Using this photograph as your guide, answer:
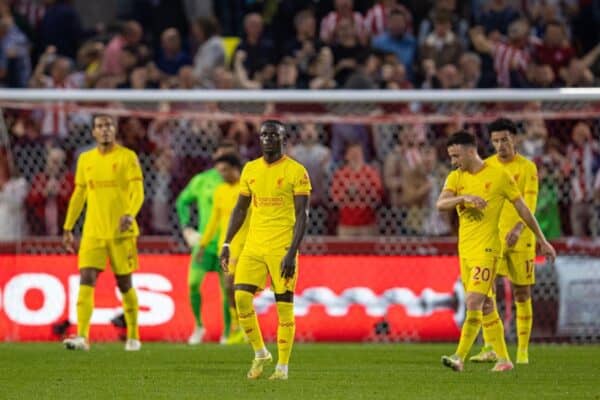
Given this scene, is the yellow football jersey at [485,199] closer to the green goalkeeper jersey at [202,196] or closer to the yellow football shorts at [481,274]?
the yellow football shorts at [481,274]

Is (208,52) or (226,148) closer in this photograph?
(226,148)

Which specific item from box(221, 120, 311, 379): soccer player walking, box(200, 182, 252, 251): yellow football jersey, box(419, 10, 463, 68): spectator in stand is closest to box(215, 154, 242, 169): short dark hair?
box(200, 182, 252, 251): yellow football jersey

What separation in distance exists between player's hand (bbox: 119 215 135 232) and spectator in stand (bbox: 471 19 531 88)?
24.0ft

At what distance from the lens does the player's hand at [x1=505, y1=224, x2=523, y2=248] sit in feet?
49.5

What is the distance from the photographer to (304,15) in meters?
22.8

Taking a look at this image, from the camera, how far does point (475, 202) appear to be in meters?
13.4

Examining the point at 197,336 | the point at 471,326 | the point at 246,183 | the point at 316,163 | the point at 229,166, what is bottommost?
the point at 197,336

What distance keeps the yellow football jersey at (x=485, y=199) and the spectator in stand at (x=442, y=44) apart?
8.35 metres

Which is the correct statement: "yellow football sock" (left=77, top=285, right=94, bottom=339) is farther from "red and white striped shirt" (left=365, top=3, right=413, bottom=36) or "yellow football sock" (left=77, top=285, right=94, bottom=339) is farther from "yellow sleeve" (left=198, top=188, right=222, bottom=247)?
"red and white striped shirt" (left=365, top=3, right=413, bottom=36)

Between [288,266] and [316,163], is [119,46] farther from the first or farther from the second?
[288,266]

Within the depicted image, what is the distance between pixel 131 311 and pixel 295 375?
12.4 ft

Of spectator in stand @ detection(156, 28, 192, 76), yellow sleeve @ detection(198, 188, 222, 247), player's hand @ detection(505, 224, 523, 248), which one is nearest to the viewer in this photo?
player's hand @ detection(505, 224, 523, 248)

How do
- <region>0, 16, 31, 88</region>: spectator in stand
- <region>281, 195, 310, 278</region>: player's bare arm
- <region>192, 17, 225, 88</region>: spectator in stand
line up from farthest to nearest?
<region>0, 16, 31, 88</region>: spectator in stand < <region>192, 17, 225, 88</region>: spectator in stand < <region>281, 195, 310, 278</region>: player's bare arm

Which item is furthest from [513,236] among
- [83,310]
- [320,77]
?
[320,77]
